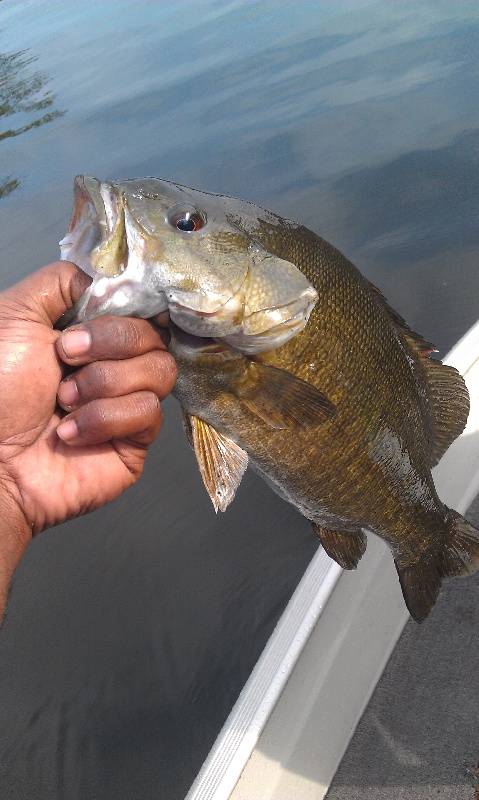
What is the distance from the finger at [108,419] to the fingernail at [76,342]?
0.45ft

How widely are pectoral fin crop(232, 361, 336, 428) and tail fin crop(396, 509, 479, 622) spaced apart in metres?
0.79

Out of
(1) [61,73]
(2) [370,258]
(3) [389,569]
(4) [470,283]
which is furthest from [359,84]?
(3) [389,569]

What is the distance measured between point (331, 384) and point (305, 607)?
1.14m

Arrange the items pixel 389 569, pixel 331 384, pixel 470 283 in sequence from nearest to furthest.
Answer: pixel 331 384 → pixel 389 569 → pixel 470 283

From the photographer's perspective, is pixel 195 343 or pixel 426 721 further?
pixel 426 721

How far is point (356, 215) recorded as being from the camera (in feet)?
21.0

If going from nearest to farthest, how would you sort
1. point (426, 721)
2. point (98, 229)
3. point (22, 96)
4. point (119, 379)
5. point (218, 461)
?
point (98, 229)
point (119, 379)
point (218, 461)
point (426, 721)
point (22, 96)

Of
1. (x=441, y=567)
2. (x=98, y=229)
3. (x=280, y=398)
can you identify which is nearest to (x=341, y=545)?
(x=441, y=567)

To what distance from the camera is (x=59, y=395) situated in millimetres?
1582

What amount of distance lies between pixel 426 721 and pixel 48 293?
87.0 inches

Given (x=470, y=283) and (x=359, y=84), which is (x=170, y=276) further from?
(x=359, y=84)

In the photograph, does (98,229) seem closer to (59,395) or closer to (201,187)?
(59,395)

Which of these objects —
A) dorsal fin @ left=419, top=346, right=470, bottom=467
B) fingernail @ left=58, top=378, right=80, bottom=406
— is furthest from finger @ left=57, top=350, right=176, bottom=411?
dorsal fin @ left=419, top=346, right=470, bottom=467

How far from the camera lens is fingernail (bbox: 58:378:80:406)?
1.55m
